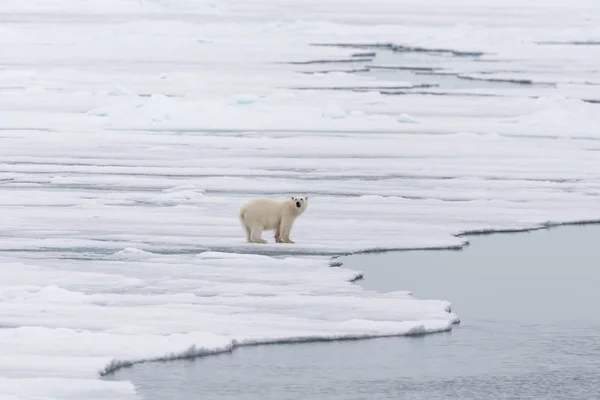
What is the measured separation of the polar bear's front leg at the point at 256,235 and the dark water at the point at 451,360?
0.89 meters

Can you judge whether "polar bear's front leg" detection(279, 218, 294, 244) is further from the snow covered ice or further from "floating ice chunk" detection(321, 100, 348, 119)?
"floating ice chunk" detection(321, 100, 348, 119)

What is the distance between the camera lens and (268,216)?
26.1 ft

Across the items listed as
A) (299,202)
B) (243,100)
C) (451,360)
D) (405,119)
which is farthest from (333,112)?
(451,360)

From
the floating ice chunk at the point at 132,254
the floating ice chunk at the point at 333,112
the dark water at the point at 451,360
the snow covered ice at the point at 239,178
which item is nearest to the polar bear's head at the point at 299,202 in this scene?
the snow covered ice at the point at 239,178

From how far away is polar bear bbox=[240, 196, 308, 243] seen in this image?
790 cm

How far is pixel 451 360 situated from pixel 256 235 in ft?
8.49

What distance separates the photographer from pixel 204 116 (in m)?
15.4

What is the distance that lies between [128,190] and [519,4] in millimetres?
36396

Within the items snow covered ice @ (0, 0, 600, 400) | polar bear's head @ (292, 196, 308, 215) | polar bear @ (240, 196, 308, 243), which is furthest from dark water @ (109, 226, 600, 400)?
polar bear @ (240, 196, 308, 243)

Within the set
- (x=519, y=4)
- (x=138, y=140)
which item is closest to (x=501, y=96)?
(x=138, y=140)

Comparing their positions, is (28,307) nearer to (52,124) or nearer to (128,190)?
(128,190)

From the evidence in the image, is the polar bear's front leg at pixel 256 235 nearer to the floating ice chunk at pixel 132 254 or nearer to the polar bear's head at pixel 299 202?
the polar bear's head at pixel 299 202

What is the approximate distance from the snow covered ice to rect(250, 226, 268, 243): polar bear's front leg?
0.08 m

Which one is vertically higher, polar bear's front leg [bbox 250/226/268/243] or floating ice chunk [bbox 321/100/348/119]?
floating ice chunk [bbox 321/100/348/119]
